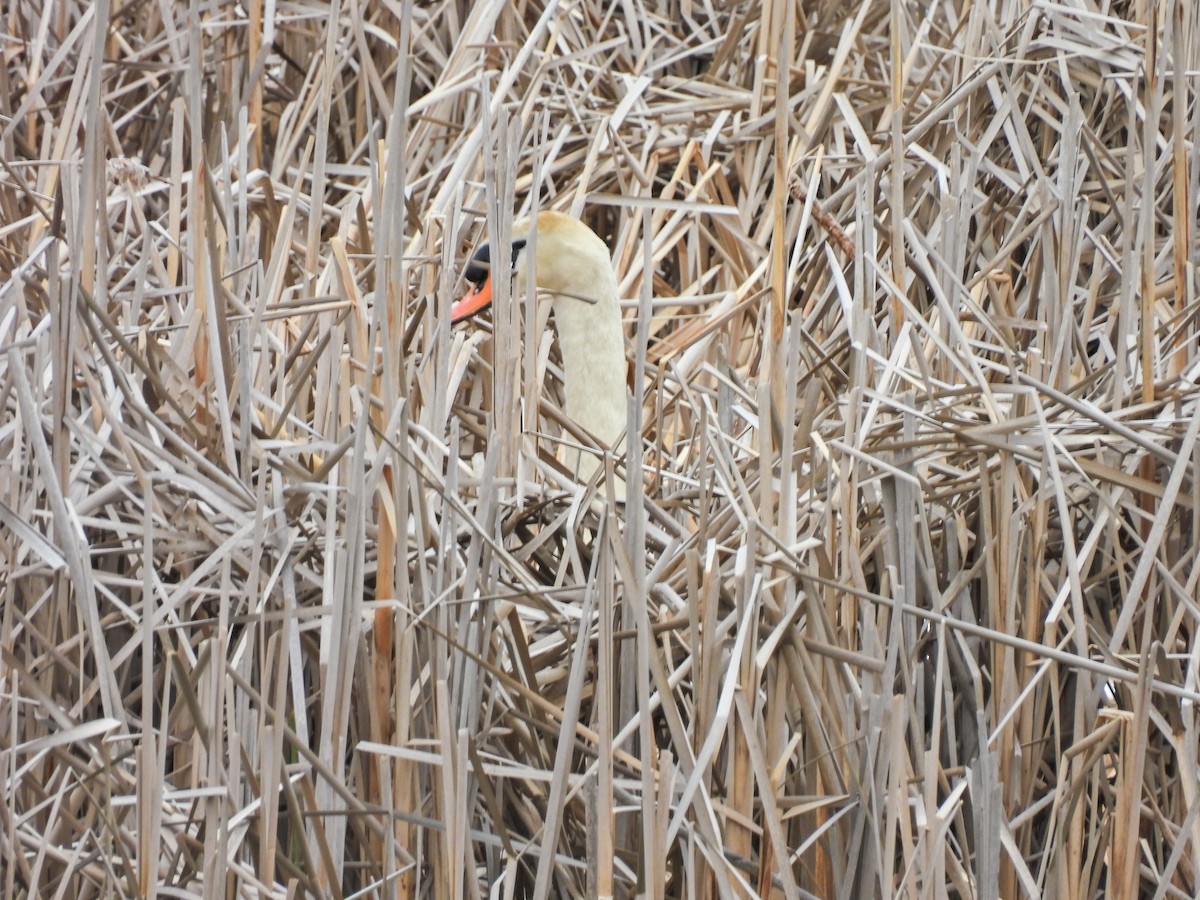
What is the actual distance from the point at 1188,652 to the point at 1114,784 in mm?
155

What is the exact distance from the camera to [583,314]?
2.17 metres

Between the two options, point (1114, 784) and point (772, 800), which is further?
point (1114, 784)

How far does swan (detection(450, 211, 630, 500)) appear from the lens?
2143 millimetres

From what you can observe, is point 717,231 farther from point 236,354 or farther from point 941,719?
point 941,719

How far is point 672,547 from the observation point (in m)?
1.45

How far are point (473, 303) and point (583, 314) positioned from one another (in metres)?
A: 0.17

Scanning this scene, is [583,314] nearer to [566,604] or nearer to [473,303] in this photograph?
[473,303]

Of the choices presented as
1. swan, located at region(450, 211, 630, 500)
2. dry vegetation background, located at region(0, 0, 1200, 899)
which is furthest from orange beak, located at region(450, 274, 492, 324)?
dry vegetation background, located at region(0, 0, 1200, 899)

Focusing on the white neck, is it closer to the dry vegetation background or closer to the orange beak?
the orange beak

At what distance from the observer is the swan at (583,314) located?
214cm

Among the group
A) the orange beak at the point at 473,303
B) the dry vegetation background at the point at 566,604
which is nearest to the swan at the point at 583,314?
the orange beak at the point at 473,303

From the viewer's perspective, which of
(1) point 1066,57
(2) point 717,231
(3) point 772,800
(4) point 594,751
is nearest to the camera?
(3) point 772,800

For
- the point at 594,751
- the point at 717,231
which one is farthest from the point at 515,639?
the point at 717,231

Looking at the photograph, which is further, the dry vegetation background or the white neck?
the white neck
